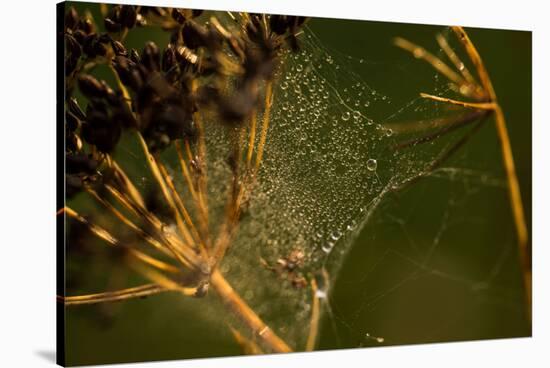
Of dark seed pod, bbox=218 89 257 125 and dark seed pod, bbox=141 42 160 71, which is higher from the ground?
dark seed pod, bbox=141 42 160 71

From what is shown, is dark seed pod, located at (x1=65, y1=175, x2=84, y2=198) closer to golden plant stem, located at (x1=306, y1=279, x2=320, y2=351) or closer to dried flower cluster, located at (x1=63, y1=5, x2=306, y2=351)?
dried flower cluster, located at (x1=63, y1=5, x2=306, y2=351)

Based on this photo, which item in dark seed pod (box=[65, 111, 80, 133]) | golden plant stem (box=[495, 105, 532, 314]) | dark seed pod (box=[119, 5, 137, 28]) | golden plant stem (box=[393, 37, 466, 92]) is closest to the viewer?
dark seed pod (box=[65, 111, 80, 133])

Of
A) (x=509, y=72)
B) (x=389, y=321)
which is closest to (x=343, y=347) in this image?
(x=389, y=321)

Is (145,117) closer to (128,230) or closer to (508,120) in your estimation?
(128,230)

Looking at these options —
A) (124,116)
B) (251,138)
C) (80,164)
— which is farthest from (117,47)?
(251,138)

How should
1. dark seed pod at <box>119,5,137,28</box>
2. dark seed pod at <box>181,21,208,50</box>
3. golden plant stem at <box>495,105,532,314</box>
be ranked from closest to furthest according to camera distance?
dark seed pod at <box>119,5,137,28</box>, dark seed pod at <box>181,21,208,50</box>, golden plant stem at <box>495,105,532,314</box>

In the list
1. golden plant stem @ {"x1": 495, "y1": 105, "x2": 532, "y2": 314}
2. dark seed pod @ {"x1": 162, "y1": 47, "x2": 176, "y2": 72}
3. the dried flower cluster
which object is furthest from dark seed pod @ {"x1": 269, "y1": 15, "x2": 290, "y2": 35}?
golden plant stem @ {"x1": 495, "y1": 105, "x2": 532, "y2": 314}

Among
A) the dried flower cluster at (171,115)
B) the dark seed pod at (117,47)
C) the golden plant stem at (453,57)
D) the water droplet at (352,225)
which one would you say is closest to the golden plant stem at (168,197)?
the dried flower cluster at (171,115)
